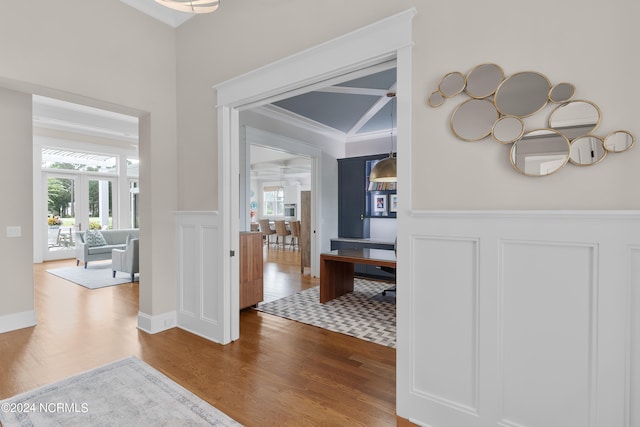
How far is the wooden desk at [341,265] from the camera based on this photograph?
3760mm

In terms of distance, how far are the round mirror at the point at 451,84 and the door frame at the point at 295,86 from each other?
0.19 meters

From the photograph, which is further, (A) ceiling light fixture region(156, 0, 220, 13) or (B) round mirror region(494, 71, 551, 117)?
(A) ceiling light fixture region(156, 0, 220, 13)

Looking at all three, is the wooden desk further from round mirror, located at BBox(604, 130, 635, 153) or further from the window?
the window

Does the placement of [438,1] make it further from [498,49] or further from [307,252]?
[307,252]

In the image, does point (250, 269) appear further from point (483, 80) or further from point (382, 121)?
point (382, 121)

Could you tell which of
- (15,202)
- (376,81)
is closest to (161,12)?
(376,81)

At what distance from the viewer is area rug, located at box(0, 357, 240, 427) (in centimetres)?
182

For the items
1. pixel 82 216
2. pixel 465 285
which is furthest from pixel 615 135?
pixel 82 216

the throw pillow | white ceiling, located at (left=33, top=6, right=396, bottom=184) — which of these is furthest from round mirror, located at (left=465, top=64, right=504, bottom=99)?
the throw pillow

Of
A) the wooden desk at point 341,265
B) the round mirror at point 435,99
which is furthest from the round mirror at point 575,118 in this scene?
the wooden desk at point 341,265

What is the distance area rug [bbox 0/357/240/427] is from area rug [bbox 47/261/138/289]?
340cm

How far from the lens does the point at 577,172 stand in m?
1.38

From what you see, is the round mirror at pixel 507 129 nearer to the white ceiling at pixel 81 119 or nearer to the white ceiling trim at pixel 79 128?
the white ceiling at pixel 81 119

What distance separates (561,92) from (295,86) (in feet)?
5.39
